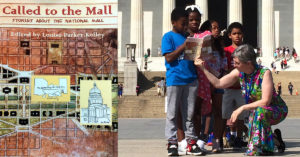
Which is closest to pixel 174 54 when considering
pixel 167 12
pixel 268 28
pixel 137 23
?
pixel 137 23

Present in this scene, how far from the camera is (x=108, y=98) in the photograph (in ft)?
18.4

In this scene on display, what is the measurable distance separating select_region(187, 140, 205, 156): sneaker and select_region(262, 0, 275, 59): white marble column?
52418 mm

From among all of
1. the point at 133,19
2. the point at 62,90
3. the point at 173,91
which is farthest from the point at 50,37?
the point at 133,19

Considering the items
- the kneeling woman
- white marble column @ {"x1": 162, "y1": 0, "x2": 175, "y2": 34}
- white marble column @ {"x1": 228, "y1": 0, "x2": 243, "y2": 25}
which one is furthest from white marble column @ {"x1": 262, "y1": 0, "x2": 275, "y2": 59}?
the kneeling woman

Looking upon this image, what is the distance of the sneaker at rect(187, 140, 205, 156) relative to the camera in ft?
28.4

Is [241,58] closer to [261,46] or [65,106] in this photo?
[65,106]

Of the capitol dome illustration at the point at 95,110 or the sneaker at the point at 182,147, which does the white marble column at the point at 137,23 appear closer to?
the sneaker at the point at 182,147

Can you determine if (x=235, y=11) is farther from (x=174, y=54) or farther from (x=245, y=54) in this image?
(x=245, y=54)

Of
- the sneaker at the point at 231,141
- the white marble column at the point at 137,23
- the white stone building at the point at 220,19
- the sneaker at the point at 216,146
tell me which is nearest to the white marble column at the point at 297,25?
the white stone building at the point at 220,19

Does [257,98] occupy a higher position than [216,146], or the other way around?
[257,98]

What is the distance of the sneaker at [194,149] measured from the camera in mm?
8656

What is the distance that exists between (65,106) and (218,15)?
2781 inches

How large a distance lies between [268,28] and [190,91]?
52.3 metres

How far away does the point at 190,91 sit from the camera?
8.95 meters
